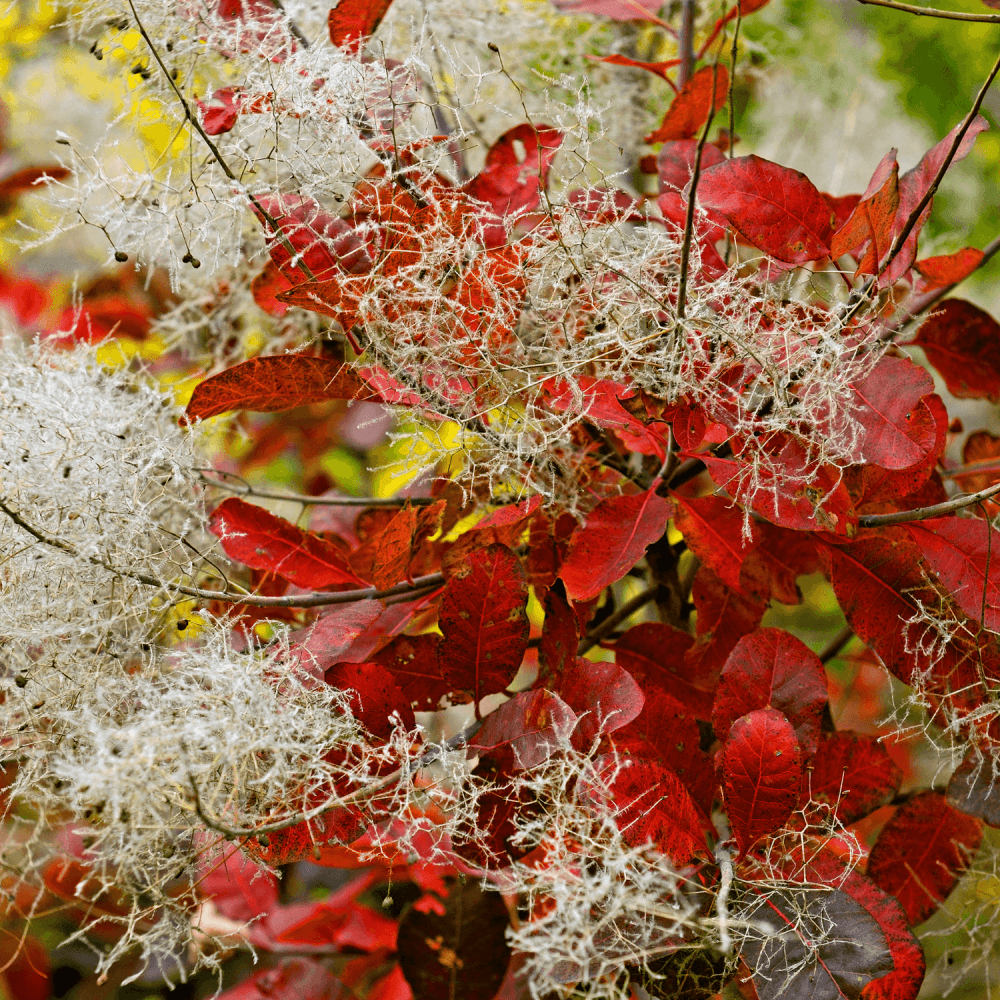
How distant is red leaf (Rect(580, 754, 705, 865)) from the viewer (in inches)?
16.4

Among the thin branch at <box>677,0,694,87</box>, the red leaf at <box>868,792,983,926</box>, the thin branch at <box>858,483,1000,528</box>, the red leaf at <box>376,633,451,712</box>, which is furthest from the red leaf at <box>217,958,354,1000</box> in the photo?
the thin branch at <box>677,0,694,87</box>

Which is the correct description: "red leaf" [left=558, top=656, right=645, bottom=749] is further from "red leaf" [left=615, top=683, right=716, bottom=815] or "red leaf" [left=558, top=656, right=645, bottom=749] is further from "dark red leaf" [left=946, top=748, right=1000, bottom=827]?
"dark red leaf" [left=946, top=748, right=1000, bottom=827]

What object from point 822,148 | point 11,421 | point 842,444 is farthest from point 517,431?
point 822,148

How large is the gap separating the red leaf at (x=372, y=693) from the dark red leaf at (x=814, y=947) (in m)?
0.20

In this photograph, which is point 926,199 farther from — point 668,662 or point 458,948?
point 458,948

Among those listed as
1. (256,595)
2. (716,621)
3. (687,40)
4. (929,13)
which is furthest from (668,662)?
(687,40)

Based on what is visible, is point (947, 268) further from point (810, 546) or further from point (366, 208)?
point (366, 208)

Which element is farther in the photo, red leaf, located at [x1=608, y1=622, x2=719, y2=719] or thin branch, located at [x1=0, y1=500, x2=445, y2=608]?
red leaf, located at [x1=608, y1=622, x2=719, y2=719]

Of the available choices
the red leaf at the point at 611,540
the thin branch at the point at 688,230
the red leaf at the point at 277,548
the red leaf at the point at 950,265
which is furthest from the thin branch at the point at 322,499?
the red leaf at the point at 950,265

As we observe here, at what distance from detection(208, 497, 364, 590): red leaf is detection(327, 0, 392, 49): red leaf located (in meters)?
0.30

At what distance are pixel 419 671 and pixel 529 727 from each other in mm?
100

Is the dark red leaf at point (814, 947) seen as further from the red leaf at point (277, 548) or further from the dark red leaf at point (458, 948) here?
the red leaf at point (277, 548)

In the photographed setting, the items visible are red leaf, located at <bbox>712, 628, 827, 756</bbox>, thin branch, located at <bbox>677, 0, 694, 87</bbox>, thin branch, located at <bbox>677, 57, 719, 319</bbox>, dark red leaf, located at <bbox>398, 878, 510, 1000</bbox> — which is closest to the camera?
thin branch, located at <bbox>677, 57, 719, 319</bbox>

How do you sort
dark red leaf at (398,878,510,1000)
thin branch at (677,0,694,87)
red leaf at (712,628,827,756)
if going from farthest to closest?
thin branch at (677,0,694,87), dark red leaf at (398,878,510,1000), red leaf at (712,628,827,756)
